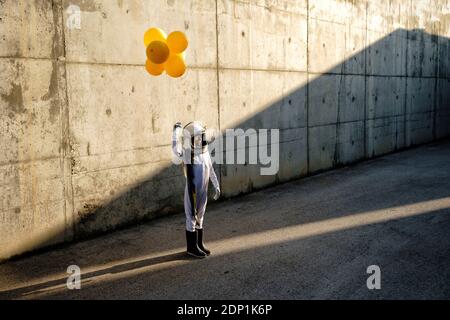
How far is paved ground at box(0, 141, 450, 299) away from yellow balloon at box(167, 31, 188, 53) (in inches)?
99.7

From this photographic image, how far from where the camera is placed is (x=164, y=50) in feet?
17.0

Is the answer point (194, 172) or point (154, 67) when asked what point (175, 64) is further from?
point (194, 172)

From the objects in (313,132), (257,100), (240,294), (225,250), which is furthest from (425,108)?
(240,294)

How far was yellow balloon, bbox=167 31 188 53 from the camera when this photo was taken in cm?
516

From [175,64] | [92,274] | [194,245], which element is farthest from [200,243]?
[175,64]

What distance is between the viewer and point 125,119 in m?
6.22

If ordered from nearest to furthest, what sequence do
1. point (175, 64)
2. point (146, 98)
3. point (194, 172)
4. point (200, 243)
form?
1. point (194, 172)
2. point (200, 243)
3. point (175, 64)
4. point (146, 98)

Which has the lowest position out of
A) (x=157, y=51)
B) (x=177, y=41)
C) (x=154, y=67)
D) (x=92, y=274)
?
(x=92, y=274)

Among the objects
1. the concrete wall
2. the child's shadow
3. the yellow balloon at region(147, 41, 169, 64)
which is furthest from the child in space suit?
the concrete wall

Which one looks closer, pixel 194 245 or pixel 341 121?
pixel 194 245

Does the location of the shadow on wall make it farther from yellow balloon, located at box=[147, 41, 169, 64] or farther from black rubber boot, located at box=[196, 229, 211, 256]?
yellow balloon, located at box=[147, 41, 169, 64]

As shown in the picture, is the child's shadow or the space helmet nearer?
the child's shadow

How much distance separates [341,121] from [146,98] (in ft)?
19.9

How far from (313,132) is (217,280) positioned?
620cm
